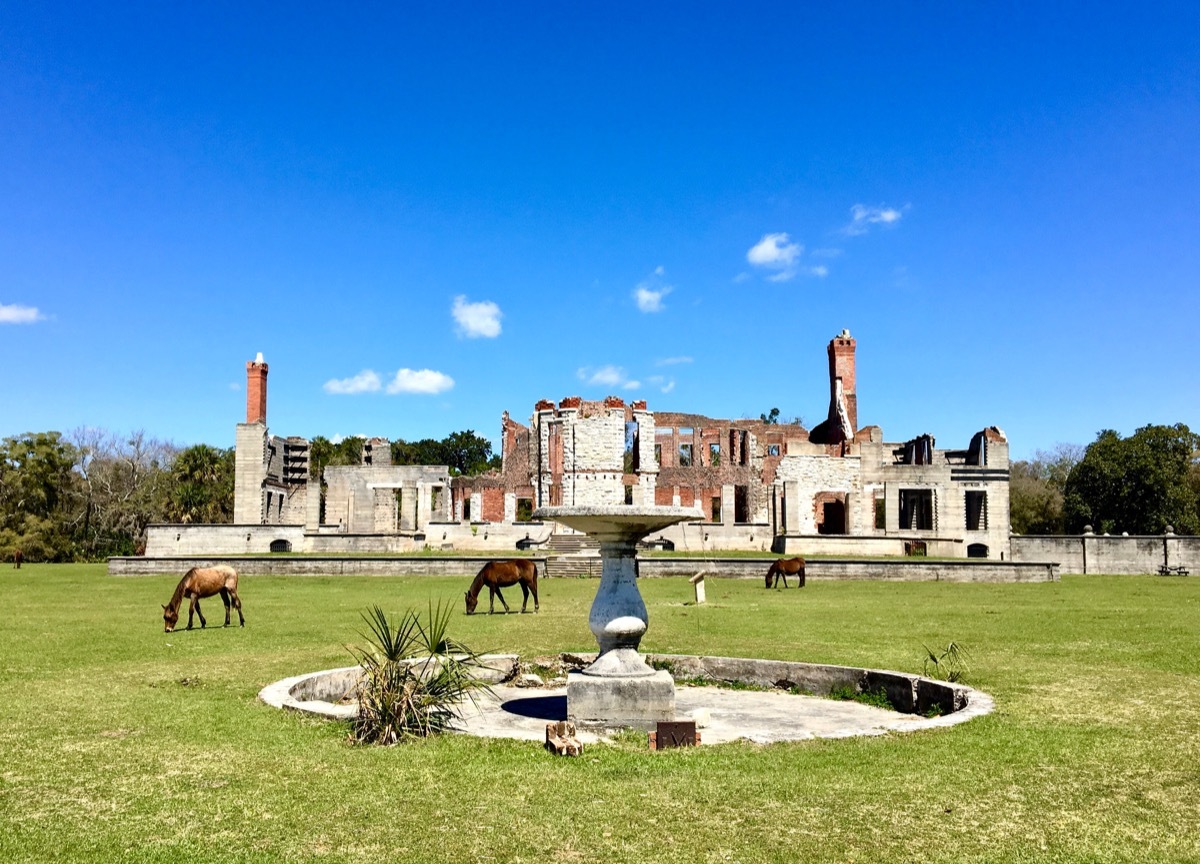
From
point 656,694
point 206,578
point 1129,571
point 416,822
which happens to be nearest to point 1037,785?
point 656,694

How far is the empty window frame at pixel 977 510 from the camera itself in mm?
47469

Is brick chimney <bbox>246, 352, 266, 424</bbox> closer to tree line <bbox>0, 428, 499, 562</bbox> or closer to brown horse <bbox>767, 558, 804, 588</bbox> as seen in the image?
tree line <bbox>0, 428, 499, 562</bbox>

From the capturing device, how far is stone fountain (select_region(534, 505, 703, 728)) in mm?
8531

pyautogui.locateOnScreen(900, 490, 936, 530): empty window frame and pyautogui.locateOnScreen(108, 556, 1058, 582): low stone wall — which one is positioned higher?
pyautogui.locateOnScreen(900, 490, 936, 530): empty window frame

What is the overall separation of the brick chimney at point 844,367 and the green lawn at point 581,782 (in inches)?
1664

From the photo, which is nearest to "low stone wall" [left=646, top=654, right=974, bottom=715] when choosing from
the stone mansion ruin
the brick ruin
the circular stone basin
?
the circular stone basin

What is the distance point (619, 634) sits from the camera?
8797 mm

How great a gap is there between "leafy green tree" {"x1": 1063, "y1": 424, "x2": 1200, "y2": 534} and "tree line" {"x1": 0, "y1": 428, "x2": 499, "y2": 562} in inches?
2004

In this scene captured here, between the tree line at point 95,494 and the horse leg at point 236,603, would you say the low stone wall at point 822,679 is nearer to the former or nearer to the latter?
the horse leg at point 236,603

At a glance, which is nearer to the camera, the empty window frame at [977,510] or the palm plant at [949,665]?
the palm plant at [949,665]

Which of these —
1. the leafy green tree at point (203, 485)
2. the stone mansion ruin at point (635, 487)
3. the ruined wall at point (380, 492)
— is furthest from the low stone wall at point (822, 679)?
the leafy green tree at point (203, 485)

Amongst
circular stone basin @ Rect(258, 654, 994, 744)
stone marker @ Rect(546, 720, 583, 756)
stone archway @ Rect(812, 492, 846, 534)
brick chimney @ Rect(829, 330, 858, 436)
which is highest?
brick chimney @ Rect(829, 330, 858, 436)

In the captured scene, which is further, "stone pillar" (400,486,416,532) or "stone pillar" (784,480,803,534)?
"stone pillar" (400,486,416,532)

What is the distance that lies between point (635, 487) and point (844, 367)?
A: 14311 mm
